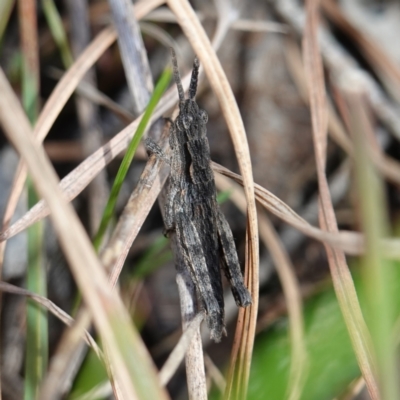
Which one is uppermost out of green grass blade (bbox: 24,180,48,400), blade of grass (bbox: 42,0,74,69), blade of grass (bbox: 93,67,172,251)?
blade of grass (bbox: 42,0,74,69)

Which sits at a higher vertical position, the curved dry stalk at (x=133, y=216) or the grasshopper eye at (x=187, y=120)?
the grasshopper eye at (x=187, y=120)

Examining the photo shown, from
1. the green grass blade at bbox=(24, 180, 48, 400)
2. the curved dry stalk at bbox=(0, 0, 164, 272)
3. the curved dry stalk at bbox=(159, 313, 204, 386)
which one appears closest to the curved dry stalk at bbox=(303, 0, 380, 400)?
the curved dry stalk at bbox=(159, 313, 204, 386)

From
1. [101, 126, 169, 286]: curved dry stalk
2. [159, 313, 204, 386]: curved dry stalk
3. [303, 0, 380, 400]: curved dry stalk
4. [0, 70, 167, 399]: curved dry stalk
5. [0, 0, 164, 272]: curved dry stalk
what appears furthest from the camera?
[0, 0, 164, 272]: curved dry stalk

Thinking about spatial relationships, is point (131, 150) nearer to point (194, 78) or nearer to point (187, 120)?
point (187, 120)

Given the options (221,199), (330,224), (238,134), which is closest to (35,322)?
(221,199)

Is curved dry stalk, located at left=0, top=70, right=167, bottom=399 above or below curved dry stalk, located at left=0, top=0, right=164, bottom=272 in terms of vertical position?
below

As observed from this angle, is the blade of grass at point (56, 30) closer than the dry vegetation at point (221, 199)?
No

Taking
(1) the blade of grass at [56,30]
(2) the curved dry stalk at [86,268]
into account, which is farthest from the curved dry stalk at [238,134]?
(1) the blade of grass at [56,30]

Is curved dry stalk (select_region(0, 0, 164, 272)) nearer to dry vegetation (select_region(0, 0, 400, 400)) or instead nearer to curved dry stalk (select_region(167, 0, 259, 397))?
dry vegetation (select_region(0, 0, 400, 400))

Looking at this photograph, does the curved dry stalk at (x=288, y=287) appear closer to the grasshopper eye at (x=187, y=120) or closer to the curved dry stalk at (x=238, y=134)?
the curved dry stalk at (x=238, y=134)
